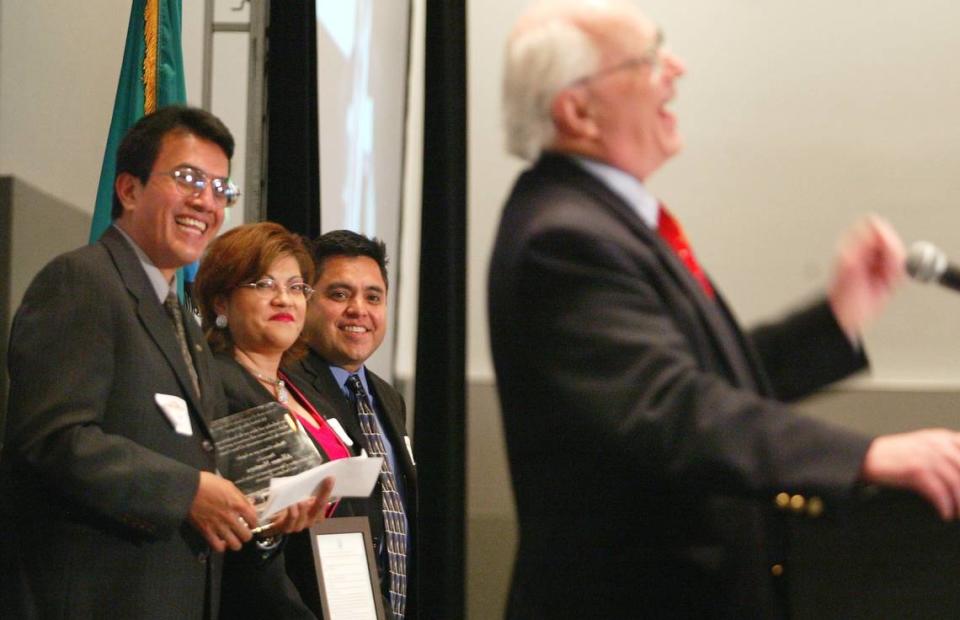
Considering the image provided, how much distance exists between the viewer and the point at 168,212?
92.7 inches

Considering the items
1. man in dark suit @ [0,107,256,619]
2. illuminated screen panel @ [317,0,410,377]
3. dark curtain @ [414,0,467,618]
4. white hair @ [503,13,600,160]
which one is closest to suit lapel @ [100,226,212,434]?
man in dark suit @ [0,107,256,619]

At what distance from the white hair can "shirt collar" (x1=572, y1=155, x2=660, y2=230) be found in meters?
0.06

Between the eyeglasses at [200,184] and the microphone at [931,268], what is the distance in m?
1.48

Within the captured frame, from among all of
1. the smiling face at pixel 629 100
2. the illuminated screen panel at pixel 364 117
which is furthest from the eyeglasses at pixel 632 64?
the illuminated screen panel at pixel 364 117

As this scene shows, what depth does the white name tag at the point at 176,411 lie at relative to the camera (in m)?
2.20

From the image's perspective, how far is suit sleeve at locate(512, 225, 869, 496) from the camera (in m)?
1.18

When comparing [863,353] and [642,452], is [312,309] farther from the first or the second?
[642,452]

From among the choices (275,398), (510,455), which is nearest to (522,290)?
(510,455)

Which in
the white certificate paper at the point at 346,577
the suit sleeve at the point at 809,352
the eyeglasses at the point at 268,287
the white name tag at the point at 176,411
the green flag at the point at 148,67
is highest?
the green flag at the point at 148,67

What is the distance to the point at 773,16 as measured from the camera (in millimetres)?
6266

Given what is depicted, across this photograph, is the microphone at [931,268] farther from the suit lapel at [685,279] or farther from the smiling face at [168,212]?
the smiling face at [168,212]

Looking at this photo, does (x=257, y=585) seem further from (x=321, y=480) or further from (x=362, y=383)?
(x=362, y=383)

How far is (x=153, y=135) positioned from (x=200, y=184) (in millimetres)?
143

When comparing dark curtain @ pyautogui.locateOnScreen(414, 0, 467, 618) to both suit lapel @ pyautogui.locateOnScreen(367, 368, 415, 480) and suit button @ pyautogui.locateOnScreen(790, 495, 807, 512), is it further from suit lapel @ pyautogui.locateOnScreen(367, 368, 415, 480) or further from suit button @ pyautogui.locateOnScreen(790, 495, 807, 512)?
suit button @ pyautogui.locateOnScreen(790, 495, 807, 512)
